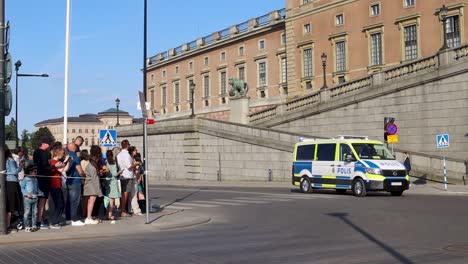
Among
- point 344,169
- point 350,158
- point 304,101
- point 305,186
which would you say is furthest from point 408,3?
point 350,158

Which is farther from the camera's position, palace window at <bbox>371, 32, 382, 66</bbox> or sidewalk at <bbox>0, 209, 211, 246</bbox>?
palace window at <bbox>371, 32, 382, 66</bbox>

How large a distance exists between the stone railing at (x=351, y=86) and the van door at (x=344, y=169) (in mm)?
13778

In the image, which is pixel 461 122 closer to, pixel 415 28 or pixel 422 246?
pixel 415 28

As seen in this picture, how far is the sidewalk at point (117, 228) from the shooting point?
12.4m

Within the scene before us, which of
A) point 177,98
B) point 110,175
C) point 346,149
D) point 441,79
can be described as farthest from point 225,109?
Answer: point 110,175

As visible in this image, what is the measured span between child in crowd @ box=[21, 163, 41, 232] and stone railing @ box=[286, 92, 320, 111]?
29.2 metres

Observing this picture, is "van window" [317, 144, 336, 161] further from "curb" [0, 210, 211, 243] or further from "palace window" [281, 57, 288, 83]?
"palace window" [281, 57, 288, 83]

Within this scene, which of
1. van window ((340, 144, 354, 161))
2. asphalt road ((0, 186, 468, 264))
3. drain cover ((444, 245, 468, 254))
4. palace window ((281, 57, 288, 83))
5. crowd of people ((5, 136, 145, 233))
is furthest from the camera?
palace window ((281, 57, 288, 83))

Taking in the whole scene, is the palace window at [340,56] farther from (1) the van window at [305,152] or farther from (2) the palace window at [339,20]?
(1) the van window at [305,152]

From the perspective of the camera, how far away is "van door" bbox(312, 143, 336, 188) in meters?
25.2

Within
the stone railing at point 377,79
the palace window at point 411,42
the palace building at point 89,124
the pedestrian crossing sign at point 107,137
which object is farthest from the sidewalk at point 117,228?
the palace building at point 89,124

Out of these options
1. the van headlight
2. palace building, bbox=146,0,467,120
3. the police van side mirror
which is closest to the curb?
the van headlight

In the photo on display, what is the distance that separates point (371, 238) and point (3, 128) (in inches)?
310

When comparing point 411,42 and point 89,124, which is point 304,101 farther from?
point 89,124
